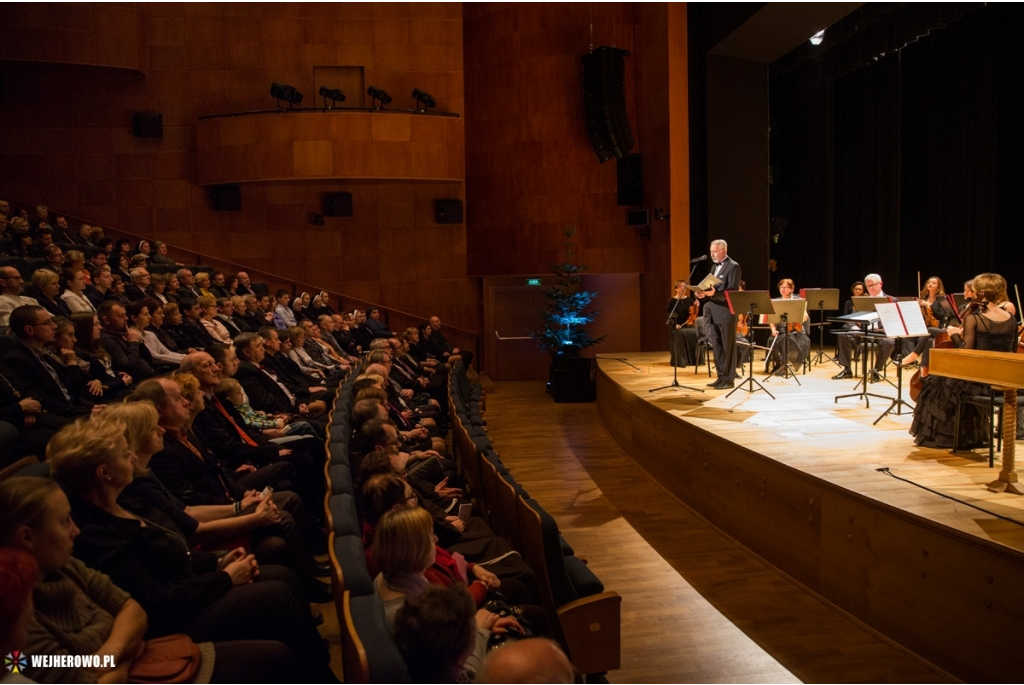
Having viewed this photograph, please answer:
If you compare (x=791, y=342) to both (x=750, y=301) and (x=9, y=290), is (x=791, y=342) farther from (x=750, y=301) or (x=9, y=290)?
(x=9, y=290)

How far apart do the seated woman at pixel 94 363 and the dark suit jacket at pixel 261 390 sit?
59 centimetres

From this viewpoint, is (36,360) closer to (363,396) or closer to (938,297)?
(363,396)

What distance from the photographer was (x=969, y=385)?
3.93 metres

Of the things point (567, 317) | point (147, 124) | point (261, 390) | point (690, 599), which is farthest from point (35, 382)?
point (147, 124)

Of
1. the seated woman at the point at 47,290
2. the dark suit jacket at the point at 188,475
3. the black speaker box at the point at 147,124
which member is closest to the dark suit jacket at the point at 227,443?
the dark suit jacket at the point at 188,475

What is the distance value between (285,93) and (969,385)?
8239mm

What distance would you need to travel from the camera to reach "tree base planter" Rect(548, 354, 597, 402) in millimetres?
9102

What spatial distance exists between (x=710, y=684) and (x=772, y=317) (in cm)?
438

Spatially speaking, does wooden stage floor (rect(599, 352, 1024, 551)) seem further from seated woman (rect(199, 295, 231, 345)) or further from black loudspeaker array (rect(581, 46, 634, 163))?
black loudspeaker array (rect(581, 46, 634, 163))

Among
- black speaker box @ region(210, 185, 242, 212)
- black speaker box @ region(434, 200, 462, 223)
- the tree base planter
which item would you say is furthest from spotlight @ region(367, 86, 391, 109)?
the tree base planter

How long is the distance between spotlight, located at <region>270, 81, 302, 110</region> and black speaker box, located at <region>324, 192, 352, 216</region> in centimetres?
137

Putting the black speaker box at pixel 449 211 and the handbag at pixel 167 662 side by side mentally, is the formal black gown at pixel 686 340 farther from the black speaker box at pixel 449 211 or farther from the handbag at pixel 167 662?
the handbag at pixel 167 662

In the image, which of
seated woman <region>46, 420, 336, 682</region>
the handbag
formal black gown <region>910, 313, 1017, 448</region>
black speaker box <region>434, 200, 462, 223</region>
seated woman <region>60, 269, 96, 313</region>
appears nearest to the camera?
the handbag

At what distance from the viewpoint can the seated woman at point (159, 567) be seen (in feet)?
5.90
